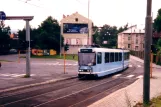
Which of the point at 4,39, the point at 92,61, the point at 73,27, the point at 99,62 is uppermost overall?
the point at 73,27

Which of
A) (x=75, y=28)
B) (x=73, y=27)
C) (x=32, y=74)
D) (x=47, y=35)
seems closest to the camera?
(x=32, y=74)

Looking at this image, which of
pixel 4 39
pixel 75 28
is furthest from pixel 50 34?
pixel 75 28

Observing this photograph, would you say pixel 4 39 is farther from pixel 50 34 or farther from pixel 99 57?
pixel 99 57

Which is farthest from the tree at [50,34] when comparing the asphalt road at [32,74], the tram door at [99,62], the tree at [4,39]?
the tram door at [99,62]

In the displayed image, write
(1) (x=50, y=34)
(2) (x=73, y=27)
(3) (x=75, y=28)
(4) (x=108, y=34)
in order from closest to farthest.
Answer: (1) (x=50, y=34) < (3) (x=75, y=28) < (2) (x=73, y=27) < (4) (x=108, y=34)

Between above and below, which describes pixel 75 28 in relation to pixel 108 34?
below

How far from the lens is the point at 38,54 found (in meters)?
81.8

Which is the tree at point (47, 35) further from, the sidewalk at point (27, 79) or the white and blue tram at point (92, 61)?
the white and blue tram at point (92, 61)

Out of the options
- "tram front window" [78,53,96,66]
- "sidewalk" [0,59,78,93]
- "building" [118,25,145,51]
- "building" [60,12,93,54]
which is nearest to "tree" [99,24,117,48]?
"building" [118,25,145,51]

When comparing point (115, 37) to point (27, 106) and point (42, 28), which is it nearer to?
point (42, 28)

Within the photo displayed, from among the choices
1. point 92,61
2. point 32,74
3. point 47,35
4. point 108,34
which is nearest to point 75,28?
point 47,35

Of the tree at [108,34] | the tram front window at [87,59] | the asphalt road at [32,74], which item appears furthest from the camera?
the tree at [108,34]

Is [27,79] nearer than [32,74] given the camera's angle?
Yes

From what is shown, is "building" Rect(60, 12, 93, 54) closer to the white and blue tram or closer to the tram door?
the white and blue tram
